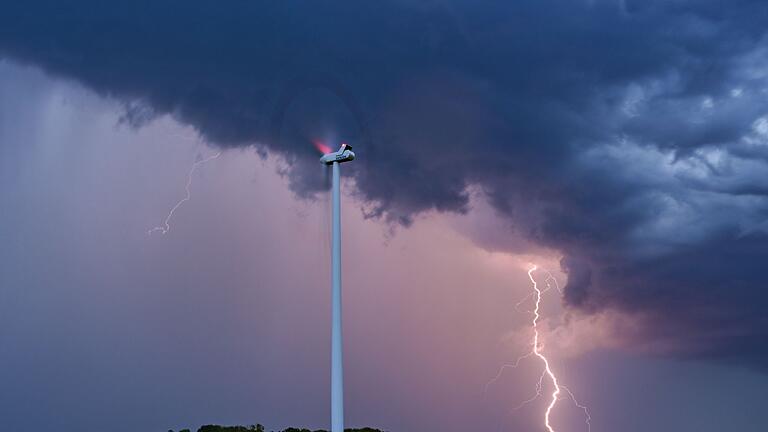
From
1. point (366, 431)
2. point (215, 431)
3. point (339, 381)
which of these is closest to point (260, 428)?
point (215, 431)

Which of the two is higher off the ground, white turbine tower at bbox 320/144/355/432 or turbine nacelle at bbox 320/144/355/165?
turbine nacelle at bbox 320/144/355/165

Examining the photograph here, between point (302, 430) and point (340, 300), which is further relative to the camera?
point (302, 430)

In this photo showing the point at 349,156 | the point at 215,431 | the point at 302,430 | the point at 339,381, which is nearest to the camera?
the point at 339,381

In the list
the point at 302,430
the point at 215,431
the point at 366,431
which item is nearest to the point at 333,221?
the point at 215,431

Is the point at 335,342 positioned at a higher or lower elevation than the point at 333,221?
lower

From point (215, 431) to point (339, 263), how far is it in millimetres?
58324

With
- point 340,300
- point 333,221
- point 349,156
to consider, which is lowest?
point 340,300

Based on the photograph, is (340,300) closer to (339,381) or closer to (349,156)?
→ (339,381)

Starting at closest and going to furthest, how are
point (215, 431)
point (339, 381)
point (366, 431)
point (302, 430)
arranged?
point (339, 381) < point (215, 431) < point (302, 430) < point (366, 431)

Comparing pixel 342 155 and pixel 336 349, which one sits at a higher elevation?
pixel 342 155

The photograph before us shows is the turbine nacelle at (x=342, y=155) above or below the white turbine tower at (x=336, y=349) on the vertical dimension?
above

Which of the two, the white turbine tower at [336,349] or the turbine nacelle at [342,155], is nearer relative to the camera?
the white turbine tower at [336,349]

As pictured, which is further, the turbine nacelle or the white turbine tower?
the turbine nacelle

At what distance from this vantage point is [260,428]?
12681 cm
